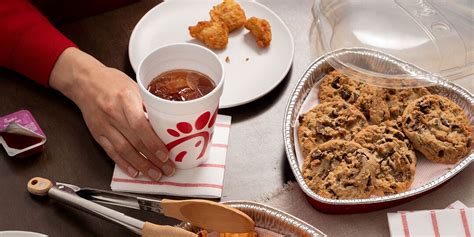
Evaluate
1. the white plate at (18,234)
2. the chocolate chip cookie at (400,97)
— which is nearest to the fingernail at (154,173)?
the white plate at (18,234)

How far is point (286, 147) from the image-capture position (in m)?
1.03

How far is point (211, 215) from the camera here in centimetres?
88

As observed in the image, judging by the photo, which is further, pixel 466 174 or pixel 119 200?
pixel 466 174

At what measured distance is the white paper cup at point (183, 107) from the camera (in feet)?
2.92

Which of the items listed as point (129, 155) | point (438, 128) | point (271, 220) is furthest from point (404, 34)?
point (129, 155)

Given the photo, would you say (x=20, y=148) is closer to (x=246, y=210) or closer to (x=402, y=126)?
(x=246, y=210)

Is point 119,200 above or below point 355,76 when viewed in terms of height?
below

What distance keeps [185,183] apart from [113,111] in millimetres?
191

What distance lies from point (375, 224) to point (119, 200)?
46cm

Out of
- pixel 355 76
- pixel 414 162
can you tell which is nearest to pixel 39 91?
pixel 355 76

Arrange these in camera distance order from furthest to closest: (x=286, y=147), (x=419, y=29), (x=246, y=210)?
(x=419, y=29), (x=286, y=147), (x=246, y=210)

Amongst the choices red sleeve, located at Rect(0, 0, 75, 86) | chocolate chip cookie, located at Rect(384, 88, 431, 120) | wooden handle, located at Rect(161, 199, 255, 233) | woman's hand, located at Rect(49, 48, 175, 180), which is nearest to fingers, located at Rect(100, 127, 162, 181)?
woman's hand, located at Rect(49, 48, 175, 180)

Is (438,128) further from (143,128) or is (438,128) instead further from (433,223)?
(143,128)

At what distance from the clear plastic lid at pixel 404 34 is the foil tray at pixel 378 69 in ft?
0.03
